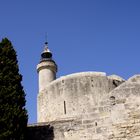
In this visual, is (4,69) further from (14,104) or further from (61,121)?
(61,121)

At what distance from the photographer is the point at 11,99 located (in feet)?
36.7

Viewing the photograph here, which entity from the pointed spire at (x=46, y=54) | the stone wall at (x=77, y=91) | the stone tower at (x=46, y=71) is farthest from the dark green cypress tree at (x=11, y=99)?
the pointed spire at (x=46, y=54)

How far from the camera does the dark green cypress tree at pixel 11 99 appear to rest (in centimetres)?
1073

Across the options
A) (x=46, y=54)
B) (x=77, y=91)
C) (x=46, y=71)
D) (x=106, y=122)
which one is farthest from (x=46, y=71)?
(x=106, y=122)

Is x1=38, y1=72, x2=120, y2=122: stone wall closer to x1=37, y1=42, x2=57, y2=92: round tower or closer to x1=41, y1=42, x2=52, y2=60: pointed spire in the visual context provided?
x1=37, y1=42, x2=57, y2=92: round tower

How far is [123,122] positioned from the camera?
11.2m

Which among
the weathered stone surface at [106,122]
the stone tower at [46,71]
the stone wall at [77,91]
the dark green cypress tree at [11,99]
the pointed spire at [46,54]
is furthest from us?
the pointed spire at [46,54]

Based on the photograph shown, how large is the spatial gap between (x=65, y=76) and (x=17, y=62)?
7.30 meters

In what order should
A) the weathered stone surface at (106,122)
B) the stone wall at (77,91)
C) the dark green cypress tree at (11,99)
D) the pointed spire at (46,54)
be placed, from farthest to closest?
the pointed spire at (46,54), the stone wall at (77,91), the weathered stone surface at (106,122), the dark green cypress tree at (11,99)

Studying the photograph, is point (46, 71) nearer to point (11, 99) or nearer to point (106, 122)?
point (11, 99)

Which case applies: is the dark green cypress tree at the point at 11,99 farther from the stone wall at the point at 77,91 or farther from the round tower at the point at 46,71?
the round tower at the point at 46,71

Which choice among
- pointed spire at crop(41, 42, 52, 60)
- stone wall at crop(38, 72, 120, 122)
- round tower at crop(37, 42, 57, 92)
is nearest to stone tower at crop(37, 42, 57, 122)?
round tower at crop(37, 42, 57, 92)

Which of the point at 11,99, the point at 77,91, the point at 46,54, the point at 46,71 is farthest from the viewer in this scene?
the point at 46,54

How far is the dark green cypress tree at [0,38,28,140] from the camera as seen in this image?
10.7m
